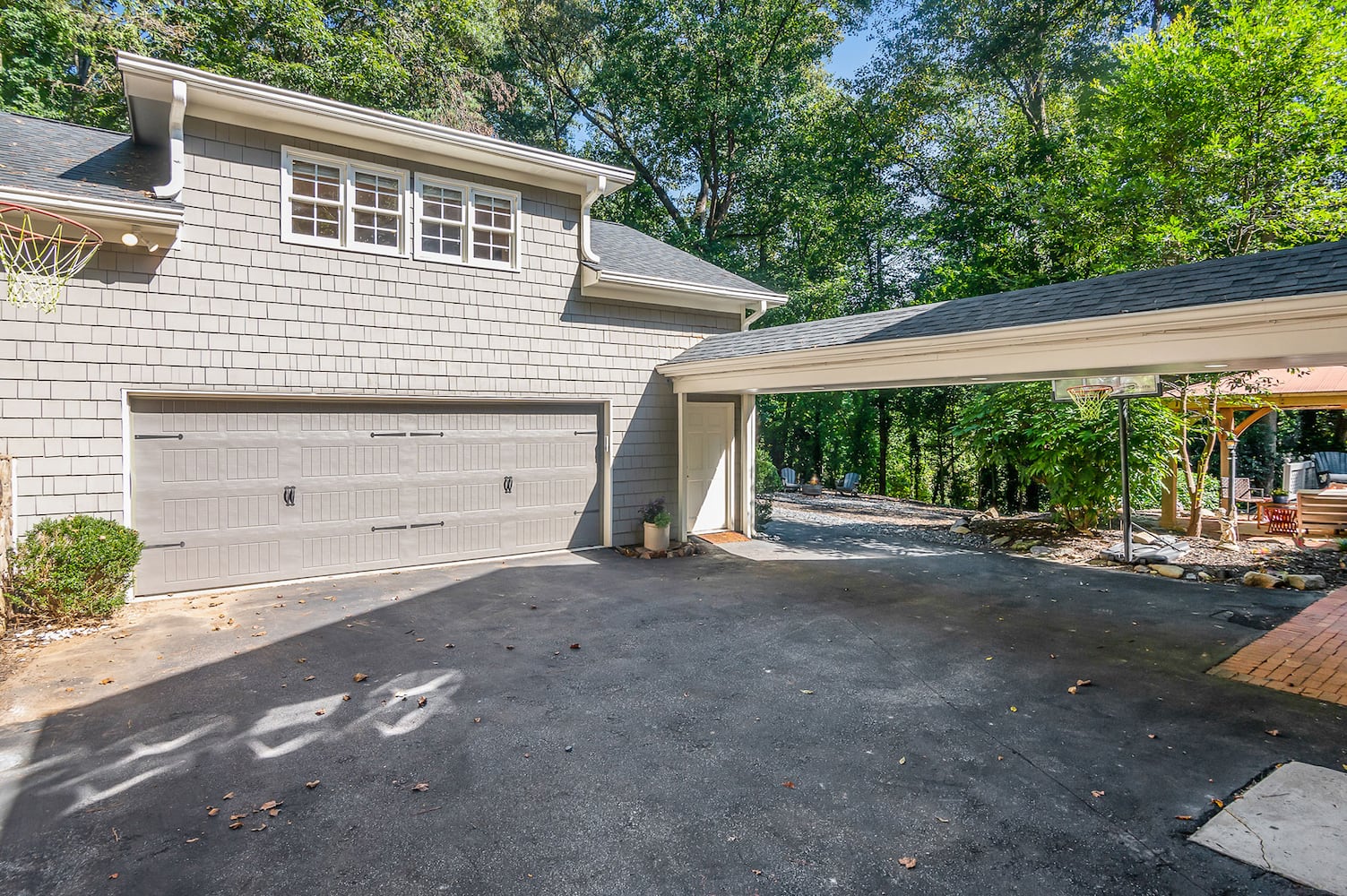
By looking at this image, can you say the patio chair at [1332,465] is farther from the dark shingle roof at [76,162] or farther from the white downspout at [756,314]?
the dark shingle roof at [76,162]

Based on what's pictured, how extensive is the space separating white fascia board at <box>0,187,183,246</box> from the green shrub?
2711 mm

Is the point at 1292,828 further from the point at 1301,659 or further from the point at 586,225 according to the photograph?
the point at 586,225

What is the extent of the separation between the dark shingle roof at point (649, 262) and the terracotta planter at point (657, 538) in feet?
11.6

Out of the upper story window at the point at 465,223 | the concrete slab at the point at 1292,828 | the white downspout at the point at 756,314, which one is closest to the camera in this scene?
the concrete slab at the point at 1292,828

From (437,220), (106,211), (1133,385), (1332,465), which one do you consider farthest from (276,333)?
(1332,465)

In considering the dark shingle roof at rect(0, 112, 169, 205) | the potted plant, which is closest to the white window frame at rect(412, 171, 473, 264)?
the dark shingle roof at rect(0, 112, 169, 205)

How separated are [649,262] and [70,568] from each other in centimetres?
756

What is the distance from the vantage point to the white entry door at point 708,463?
32.4 feet

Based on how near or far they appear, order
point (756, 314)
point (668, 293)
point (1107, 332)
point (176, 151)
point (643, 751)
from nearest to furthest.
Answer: point (643, 751), point (1107, 332), point (176, 151), point (668, 293), point (756, 314)

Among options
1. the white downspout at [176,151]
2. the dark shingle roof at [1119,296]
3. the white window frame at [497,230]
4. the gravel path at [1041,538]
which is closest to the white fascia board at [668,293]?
the white window frame at [497,230]

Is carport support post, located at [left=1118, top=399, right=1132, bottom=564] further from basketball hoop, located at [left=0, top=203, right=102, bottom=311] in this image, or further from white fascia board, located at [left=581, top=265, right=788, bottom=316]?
basketball hoop, located at [left=0, top=203, right=102, bottom=311]

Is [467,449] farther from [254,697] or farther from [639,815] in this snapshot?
[639,815]

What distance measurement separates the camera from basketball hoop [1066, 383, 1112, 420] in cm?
866

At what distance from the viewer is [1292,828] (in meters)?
2.82
